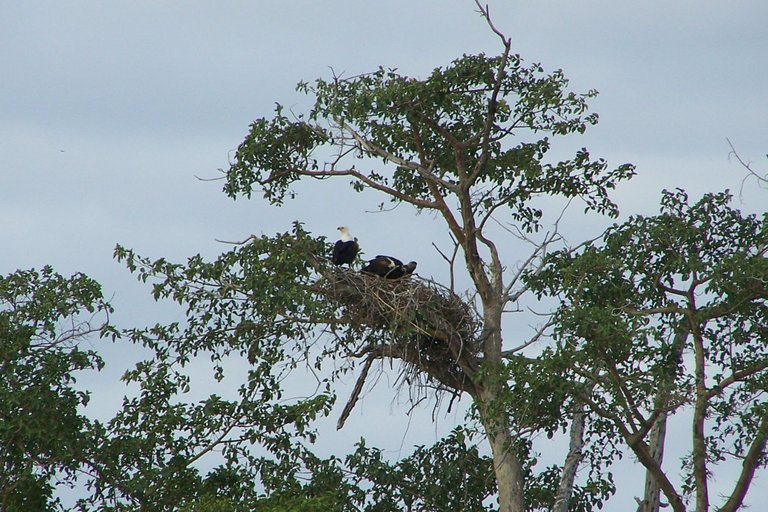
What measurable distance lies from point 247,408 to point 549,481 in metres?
3.99

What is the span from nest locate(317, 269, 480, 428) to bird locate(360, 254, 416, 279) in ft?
1.52

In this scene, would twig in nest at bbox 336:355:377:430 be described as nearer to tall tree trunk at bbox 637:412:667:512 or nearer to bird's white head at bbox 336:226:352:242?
bird's white head at bbox 336:226:352:242

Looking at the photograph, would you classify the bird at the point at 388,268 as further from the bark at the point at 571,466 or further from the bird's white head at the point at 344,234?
the bark at the point at 571,466

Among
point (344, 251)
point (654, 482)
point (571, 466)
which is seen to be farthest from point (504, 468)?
point (344, 251)

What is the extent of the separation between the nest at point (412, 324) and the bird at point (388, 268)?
464 millimetres

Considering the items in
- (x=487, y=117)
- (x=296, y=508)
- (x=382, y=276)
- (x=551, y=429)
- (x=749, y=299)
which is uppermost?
(x=487, y=117)

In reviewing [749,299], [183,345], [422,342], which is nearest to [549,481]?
[422,342]

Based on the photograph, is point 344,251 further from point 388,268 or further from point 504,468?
point 504,468

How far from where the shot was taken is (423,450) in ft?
50.8

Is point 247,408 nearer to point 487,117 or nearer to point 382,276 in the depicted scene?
point 382,276

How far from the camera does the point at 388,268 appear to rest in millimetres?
15359

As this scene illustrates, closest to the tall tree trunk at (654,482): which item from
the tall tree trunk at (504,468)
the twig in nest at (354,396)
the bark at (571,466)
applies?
the bark at (571,466)

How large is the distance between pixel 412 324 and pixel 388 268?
1.39m

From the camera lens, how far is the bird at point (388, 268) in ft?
49.9
